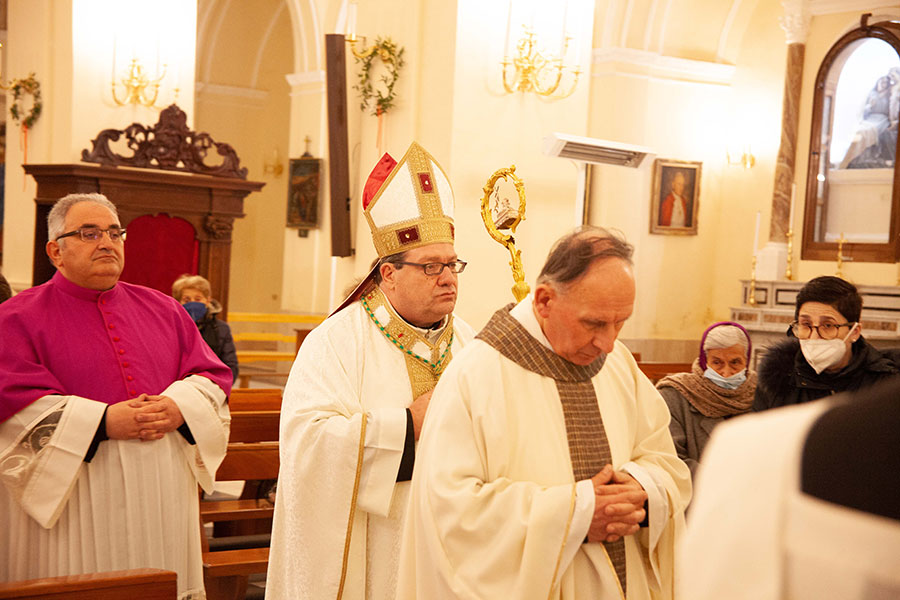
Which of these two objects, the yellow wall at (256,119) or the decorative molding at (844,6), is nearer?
the decorative molding at (844,6)

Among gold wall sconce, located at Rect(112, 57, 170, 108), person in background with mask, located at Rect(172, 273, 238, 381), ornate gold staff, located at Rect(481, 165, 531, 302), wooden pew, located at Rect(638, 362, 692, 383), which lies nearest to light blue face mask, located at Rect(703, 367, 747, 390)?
ornate gold staff, located at Rect(481, 165, 531, 302)

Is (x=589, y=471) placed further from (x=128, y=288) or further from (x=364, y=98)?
(x=364, y=98)

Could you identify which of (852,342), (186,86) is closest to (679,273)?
(186,86)

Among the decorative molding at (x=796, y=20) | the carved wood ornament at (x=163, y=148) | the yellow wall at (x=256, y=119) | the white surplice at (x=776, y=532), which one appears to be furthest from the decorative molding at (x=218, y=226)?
the yellow wall at (x=256, y=119)

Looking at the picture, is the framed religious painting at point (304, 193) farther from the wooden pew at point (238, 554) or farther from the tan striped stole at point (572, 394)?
the tan striped stole at point (572, 394)

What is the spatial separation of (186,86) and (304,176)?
601 cm

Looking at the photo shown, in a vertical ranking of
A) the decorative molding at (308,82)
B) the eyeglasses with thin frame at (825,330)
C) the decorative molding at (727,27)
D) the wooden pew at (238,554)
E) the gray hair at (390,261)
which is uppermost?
the decorative molding at (727,27)

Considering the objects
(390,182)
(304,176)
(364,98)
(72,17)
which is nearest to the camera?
(390,182)

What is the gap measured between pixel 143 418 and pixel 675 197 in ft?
39.7

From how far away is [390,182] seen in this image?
3.66m

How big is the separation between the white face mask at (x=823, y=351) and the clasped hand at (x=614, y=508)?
1721 mm

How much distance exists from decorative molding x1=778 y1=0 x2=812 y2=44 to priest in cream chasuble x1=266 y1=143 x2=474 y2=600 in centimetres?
1211

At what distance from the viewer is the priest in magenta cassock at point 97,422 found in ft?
11.3

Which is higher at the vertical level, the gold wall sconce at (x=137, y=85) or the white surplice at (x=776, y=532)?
the gold wall sconce at (x=137, y=85)
